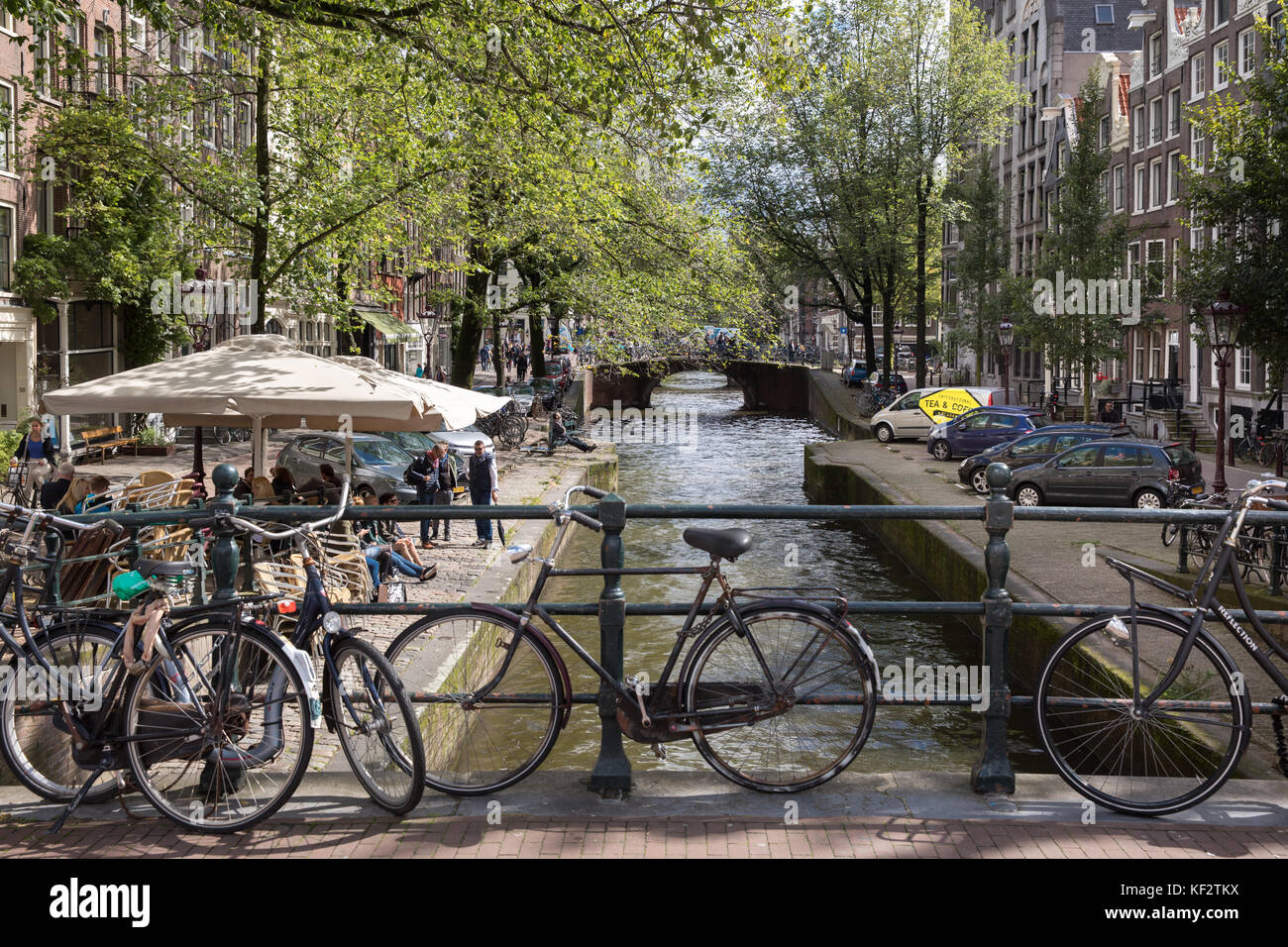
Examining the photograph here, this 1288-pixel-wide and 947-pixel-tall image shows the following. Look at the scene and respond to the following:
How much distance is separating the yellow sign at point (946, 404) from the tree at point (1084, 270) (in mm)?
2750

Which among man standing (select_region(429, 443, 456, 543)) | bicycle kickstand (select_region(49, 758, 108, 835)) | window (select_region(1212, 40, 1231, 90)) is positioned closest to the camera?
bicycle kickstand (select_region(49, 758, 108, 835))

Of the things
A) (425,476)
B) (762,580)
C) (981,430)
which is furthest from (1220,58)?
(425,476)

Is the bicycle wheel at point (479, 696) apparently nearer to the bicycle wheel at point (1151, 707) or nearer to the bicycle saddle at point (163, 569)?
the bicycle saddle at point (163, 569)

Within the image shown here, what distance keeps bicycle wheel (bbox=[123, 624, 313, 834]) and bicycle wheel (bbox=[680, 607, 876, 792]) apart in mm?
1444

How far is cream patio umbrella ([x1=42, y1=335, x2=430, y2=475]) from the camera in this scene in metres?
11.6

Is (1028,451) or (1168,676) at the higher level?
(1028,451)

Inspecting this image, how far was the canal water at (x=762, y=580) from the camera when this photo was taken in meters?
10.6

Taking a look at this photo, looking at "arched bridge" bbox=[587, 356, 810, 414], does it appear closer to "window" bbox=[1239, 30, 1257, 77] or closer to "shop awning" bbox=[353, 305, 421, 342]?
"shop awning" bbox=[353, 305, 421, 342]

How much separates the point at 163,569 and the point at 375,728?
0.94 metres

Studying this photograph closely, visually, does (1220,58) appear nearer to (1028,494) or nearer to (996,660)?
(1028,494)

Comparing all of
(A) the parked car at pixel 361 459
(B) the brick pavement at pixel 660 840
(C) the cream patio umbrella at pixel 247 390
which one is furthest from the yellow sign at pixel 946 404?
(B) the brick pavement at pixel 660 840

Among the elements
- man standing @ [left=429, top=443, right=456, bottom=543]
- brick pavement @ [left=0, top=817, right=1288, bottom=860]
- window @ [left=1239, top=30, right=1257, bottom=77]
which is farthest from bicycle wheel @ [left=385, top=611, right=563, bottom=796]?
window @ [left=1239, top=30, right=1257, bottom=77]

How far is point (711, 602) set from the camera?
498cm

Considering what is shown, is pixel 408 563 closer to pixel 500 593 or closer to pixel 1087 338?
pixel 500 593
